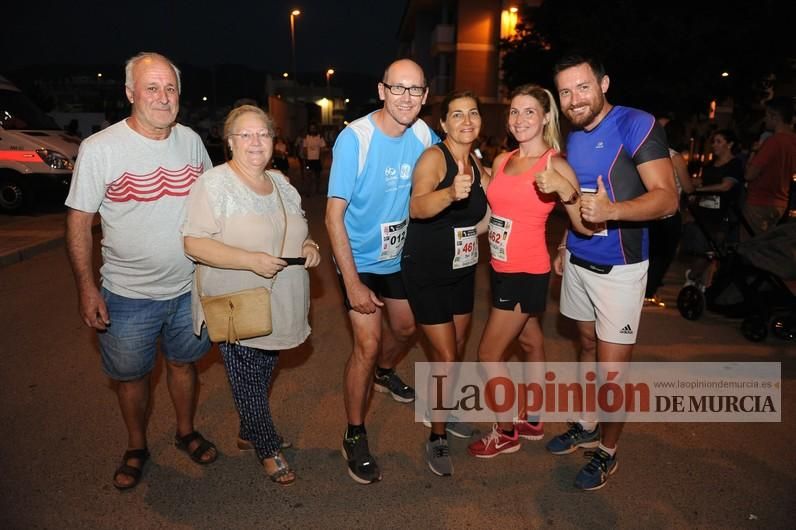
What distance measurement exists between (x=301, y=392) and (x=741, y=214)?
4966 millimetres

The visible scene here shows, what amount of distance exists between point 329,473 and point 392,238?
144cm

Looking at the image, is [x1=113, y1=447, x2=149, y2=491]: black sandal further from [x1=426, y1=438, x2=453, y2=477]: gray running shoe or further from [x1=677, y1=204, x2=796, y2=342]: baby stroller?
[x1=677, y1=204, x2=796, y2=342]: baby stroller

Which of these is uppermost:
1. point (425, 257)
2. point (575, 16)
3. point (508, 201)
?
point (575, 16)

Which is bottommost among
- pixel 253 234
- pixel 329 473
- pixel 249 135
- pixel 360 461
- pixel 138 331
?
pixel 329 473

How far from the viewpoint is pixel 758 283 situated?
18.4 ft

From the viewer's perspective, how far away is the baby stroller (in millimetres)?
5328

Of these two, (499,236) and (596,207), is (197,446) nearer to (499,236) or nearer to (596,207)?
(499,236)

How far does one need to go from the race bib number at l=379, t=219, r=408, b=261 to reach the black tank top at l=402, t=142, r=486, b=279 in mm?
82

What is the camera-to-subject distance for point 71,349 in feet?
17.1

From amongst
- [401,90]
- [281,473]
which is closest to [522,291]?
[401,90]

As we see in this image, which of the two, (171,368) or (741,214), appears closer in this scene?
(171,368)

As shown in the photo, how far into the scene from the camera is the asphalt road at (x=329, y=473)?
301cm

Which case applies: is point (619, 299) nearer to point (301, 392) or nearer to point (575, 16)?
point (301, 392)

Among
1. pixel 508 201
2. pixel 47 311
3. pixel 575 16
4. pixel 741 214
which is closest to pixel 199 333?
pixel 508 201
